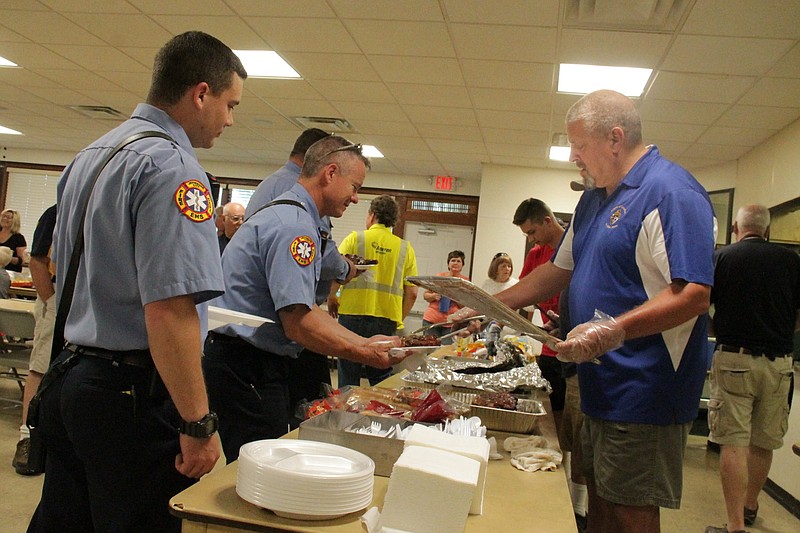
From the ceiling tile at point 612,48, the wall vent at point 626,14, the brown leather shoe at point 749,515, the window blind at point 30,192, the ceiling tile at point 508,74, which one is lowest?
the brown leather shoe at point 749,515

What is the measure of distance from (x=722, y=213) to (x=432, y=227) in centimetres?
450

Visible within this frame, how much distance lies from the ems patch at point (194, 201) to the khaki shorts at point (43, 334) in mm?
2544

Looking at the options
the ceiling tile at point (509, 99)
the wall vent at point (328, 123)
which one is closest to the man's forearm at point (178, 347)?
the ceiling tile at point (509, 99)

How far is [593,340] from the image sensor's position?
64.0 inches

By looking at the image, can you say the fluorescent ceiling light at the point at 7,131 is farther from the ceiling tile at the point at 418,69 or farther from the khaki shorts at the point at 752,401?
the khaki shorts at the point at 752,401

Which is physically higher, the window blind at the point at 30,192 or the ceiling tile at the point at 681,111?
the ceiling tile at the point at 681,111

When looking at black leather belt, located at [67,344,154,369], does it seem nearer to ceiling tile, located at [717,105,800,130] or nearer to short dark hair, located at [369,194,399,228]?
short dark hair, located at [369,194,399,228]

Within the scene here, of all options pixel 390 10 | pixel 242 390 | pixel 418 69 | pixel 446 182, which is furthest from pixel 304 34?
pixel 446 182

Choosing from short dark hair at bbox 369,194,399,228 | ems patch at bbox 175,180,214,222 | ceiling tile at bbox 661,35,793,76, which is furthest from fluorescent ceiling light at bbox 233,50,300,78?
ems patch at bbox 175,180,214,222

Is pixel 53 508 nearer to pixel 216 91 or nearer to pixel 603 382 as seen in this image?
pixel 216 91

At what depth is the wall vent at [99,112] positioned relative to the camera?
7737mm

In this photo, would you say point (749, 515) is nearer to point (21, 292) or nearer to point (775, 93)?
point (775, 93)

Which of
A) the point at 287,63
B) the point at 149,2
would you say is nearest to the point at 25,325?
the point at 149,2

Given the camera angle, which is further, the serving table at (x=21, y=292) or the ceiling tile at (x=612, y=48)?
the serving table at (x=21, y=292)
